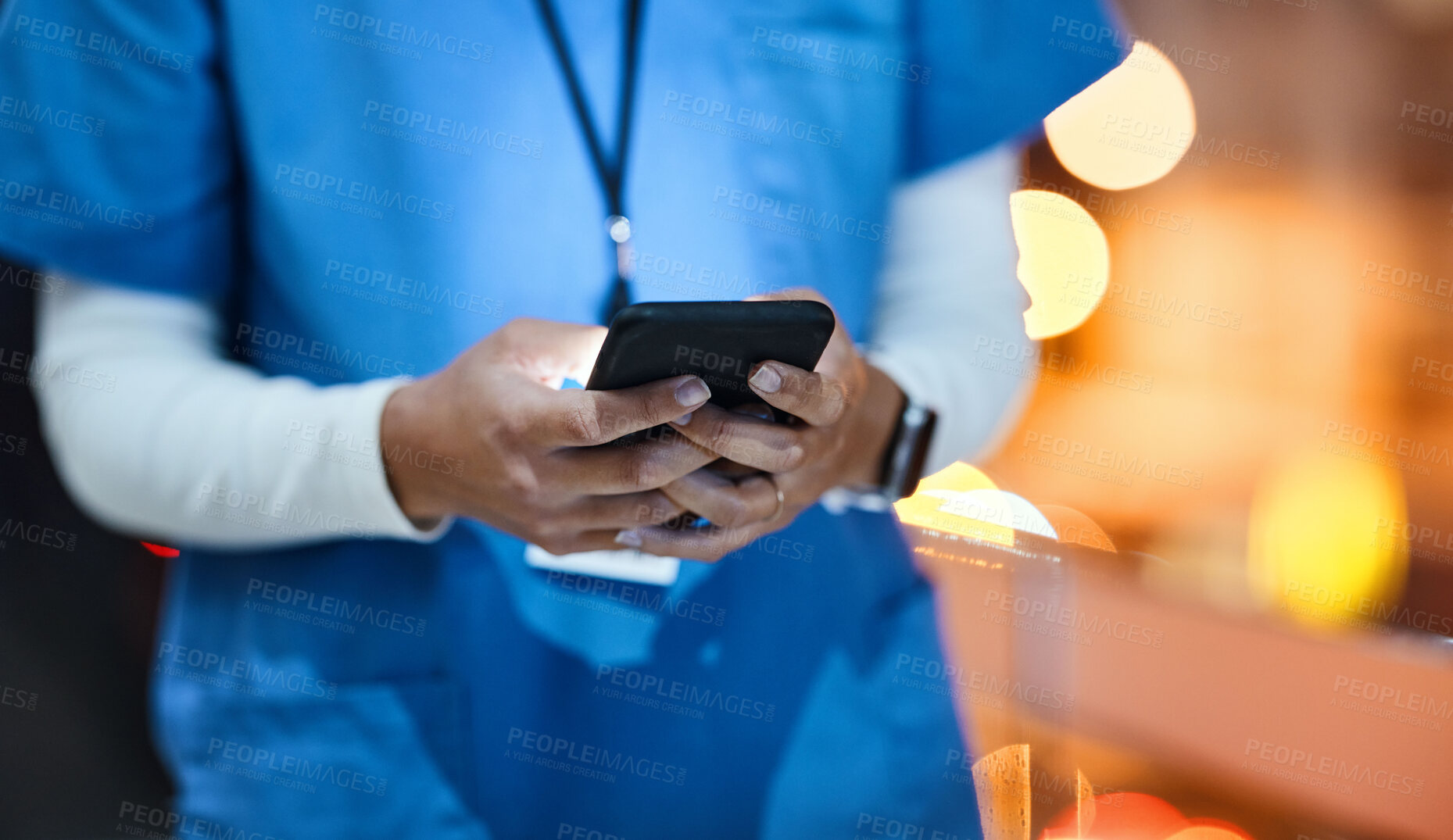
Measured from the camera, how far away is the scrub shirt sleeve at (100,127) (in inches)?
17.8

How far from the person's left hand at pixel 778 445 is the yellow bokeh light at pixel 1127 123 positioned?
1.09ft

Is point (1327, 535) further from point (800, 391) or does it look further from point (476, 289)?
point (476, 289)

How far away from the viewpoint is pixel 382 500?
44 centimetres

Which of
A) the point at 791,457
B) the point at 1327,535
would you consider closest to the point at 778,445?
the point at 791,457

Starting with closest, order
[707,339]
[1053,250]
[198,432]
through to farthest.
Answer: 1. [707,339]
2. [198,432]
3. [1053,250]

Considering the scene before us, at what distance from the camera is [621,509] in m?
0.43

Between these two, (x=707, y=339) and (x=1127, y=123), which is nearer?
(x=707, y=339)

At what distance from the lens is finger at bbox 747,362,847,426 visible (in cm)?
37

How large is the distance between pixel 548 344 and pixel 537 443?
0.06 m

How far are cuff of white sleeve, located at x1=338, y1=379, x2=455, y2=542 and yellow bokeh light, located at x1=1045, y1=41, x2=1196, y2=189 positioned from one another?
0.56 metres

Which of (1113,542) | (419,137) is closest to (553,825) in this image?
(419,137)

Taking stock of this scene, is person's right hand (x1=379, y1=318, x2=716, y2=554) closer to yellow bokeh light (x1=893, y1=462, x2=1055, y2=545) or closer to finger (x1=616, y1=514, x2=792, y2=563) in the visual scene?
finger (x1=616, y1=514, x2=792, y2=563)

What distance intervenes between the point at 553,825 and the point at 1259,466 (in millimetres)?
1345

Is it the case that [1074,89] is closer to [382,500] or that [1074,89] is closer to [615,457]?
[615,457]
